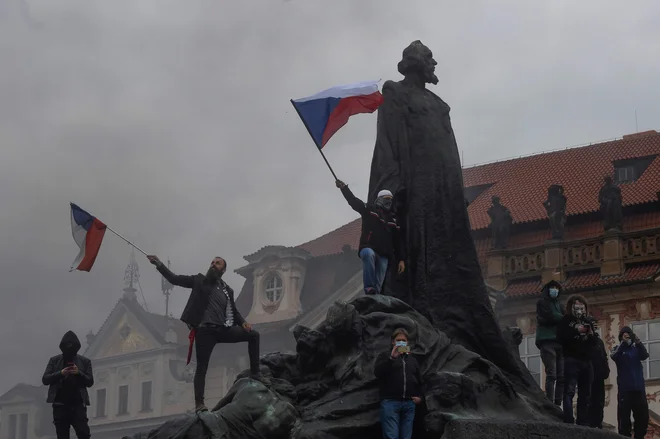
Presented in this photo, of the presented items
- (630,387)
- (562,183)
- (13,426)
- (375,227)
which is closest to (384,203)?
(375,227)

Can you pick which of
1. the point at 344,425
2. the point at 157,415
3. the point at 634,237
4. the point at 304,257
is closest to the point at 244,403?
the point at 344,425

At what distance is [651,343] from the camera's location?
32.8 meters

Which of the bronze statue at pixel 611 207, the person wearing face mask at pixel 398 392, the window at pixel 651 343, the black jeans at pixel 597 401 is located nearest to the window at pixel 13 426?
the bronze statue at pixel 611 207

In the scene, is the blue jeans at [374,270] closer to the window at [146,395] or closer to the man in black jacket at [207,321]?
the man in black jacket at [207,321]

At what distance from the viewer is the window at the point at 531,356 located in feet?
107

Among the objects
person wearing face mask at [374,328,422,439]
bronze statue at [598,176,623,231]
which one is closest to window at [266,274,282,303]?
bronze statue at [598,176,623,231]

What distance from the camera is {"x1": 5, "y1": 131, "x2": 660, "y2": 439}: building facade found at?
34.1 m

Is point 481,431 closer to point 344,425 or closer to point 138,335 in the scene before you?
point 344,425

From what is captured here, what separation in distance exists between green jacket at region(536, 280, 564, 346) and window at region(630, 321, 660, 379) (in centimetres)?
2175

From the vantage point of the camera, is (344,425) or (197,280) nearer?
(344,425)

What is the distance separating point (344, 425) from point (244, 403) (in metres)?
0.69

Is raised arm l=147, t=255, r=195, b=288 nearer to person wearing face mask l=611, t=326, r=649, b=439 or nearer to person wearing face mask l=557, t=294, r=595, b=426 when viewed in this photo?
person wearing face mask l=557, t=294, r=595, b=426

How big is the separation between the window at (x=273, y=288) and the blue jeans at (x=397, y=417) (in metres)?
34.8

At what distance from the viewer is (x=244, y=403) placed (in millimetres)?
8688
